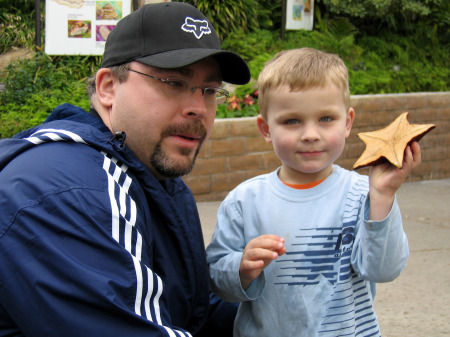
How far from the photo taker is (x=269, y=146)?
735 cm

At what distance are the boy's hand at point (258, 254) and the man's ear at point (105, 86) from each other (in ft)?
2.14

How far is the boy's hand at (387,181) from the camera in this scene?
1926 mm

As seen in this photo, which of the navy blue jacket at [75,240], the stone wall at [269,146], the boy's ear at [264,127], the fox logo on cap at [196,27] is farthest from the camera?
the stone wall at [269,146]

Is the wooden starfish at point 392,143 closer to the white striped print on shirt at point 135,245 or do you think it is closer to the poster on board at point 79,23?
the white striped print on shirt at point 135,245

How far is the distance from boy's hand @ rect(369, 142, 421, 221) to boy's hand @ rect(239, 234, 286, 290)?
304mm

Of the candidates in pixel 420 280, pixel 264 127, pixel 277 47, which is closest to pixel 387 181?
pixel 264 127

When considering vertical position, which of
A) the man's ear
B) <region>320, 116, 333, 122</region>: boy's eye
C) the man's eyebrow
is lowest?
<region>320, 116, 333, 122</region>: boy's eye

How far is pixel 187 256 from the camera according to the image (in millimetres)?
2025

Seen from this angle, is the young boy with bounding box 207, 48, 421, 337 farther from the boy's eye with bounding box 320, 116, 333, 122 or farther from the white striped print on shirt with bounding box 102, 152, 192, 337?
the white striped print on shirt with bounding box 102, 152, 192, 337

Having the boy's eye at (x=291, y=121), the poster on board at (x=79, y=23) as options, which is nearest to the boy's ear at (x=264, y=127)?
the boy's eye at (x=291, y=121)

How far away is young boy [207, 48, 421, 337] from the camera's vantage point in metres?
2.10

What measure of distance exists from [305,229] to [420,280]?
9.32 ft

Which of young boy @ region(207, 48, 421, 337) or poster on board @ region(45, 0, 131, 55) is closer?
young boy @ region(207, 48, 421, 337)

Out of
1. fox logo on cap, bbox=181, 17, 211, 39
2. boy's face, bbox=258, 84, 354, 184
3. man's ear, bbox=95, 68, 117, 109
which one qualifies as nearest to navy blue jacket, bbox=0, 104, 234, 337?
man's ear, bbox=95, 68, 117, 109
